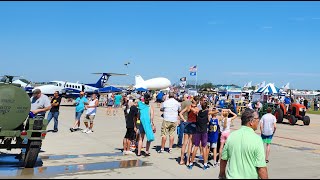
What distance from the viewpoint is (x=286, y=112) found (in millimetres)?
23219

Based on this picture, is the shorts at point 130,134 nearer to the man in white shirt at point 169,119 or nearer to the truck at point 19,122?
the man in white shirt at point 169,119

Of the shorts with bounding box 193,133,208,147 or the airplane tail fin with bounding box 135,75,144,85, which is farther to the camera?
the airplane tail fin with bounding box 135,75,144,85

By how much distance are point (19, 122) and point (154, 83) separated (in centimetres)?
6327

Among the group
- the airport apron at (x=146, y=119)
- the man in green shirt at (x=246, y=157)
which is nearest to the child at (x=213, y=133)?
the airport apron at (x=146, y=119)

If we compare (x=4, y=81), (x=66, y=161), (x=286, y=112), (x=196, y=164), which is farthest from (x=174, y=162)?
(x=286, y=112)

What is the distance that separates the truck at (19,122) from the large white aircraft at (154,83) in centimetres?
6144

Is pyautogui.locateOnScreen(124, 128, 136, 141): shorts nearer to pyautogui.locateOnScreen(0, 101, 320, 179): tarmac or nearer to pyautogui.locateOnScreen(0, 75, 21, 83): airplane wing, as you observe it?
pyautogui.locateOnScreen(0, 101, 320, 179): tarmac

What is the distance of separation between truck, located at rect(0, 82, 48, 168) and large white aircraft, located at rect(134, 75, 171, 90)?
61436 millimetres

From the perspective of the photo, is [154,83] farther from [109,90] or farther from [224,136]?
[224,136]

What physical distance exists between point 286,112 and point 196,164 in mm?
15830

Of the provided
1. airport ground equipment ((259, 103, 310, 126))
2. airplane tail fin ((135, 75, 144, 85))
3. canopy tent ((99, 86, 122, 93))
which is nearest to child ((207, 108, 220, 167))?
airport ground equipment ((259, 103, 310, 126))

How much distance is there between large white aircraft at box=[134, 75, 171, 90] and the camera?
2783 inches

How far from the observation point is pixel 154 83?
2800 inches

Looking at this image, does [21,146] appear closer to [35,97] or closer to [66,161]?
[66,161]
